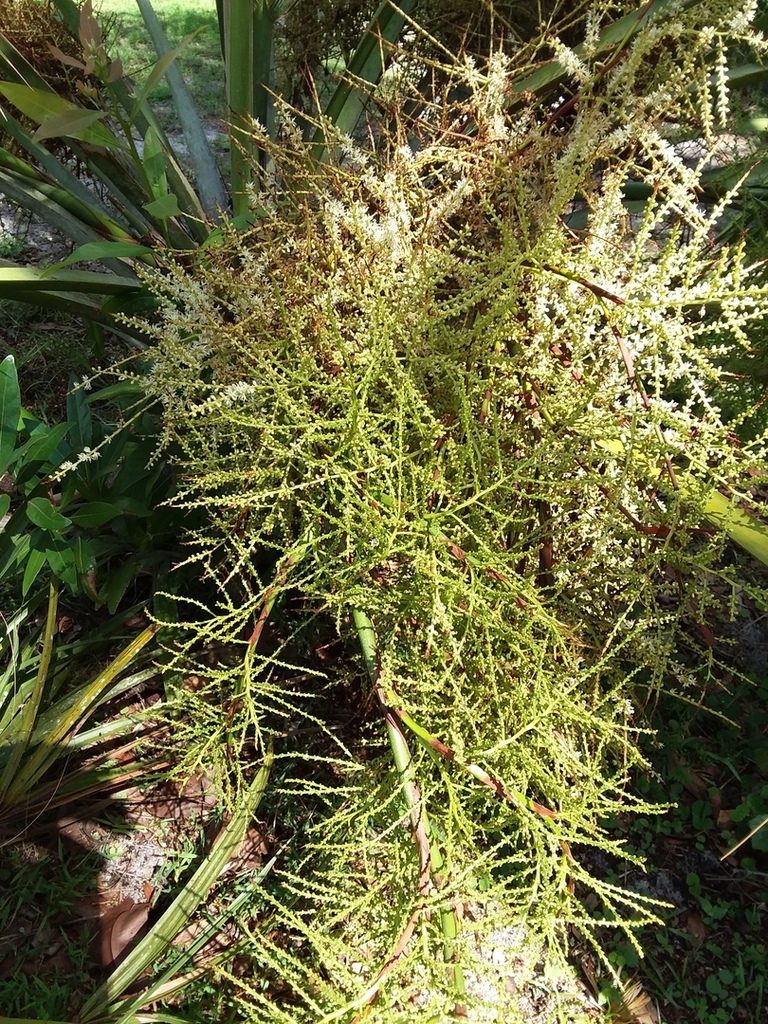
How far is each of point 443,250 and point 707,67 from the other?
36 centimetres

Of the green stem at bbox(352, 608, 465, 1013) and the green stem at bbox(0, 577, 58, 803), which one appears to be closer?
the green stem at bbox(352, 608, 465, 1013)

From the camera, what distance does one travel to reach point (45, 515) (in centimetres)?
116

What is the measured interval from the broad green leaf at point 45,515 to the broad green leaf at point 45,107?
0.54 m

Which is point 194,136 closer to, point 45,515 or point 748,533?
Answer: point 45,515

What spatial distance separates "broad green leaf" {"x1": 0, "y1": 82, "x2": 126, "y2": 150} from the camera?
98 cm

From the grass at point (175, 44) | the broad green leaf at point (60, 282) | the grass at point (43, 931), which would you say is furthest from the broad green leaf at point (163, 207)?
the grass at point (175, 44)

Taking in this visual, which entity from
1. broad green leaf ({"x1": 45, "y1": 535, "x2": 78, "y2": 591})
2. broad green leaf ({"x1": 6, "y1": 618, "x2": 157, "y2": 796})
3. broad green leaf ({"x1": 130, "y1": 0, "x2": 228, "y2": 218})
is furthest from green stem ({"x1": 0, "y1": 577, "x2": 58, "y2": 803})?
broad green leaf ({"x1": 130, "y1": 0, "x2": 228, "y2": 218})

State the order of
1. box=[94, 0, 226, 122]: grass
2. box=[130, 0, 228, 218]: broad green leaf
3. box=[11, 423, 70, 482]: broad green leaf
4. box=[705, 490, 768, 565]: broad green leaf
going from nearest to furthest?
box=[705, 490, 768, 565]: broad green leaf → box=[11, 423, 70, 482]: broad green leaf → box=[130, 0, 228, 218]: broad green leaf → box=[94, 0, 226, 122]: grass

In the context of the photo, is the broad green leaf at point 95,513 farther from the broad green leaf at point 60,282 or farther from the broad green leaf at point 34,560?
the broad green leaf at point 60,282

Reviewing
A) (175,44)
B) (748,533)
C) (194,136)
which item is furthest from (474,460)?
(175,44)

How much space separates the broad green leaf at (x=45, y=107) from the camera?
3.23ft

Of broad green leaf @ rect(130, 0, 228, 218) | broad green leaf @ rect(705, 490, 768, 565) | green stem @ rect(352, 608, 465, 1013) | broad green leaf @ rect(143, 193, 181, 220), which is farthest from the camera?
broad green leaf @ rect(130, 0, 228, 218)

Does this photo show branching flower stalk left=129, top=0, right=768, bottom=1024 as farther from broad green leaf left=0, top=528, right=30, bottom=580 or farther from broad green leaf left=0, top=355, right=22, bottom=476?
broad green leaf left=0, top=528, right=30, bottom=580

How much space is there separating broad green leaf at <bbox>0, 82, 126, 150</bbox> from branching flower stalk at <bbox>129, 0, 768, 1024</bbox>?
9.0 inches
